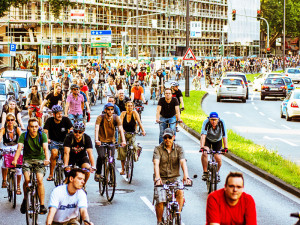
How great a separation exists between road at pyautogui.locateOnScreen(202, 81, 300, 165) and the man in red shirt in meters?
10.6

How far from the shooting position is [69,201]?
694cm

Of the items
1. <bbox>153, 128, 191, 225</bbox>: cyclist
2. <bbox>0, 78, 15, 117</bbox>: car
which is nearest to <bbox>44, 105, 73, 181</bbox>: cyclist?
<bbox>153, 128, 191, 225</bbox>: cyclist

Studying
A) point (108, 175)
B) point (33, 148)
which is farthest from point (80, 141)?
point (108, 175)

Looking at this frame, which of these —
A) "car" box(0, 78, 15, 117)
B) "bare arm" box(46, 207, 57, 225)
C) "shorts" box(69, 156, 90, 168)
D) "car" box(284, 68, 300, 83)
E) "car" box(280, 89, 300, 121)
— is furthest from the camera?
"car" box(284, 68, 300, 83)

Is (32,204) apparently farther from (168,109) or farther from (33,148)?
(168,109)

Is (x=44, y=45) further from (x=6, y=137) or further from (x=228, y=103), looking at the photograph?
(x=6, y=137)

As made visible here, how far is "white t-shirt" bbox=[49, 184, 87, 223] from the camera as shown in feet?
22.6

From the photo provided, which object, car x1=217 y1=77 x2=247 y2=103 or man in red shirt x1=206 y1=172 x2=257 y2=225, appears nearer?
man in red shirt x1=206 y1=172 x2=257 y2=225

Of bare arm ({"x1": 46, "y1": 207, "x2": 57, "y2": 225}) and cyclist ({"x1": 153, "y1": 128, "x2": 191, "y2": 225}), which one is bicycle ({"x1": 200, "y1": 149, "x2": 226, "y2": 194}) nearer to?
cyclist ({"x1": 153, "y1": 128, "x2": 191, "y2": 225})

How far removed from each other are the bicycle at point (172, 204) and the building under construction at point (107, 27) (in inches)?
1638

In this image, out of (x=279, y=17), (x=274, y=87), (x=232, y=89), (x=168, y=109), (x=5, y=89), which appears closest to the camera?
(x=168, y=109)

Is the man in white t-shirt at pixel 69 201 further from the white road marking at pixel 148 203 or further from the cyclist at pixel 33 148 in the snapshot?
the white road marking at pixel 148 203

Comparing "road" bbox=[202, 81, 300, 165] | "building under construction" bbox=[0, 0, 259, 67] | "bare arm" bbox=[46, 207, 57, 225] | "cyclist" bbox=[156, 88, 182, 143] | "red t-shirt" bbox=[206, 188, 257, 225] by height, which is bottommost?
"road" bbox=[202, 81, 300, 165]

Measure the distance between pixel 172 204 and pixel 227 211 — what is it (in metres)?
2.60
